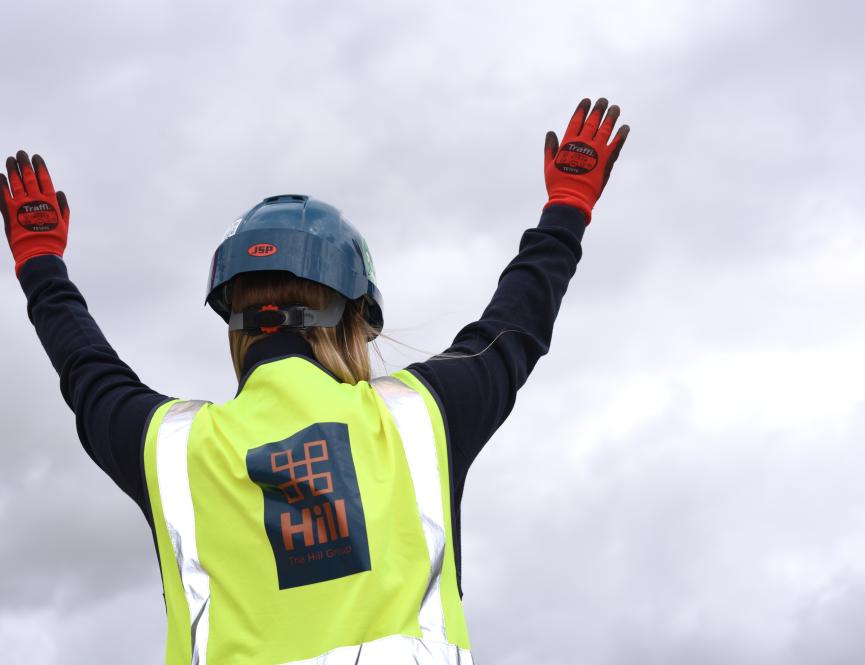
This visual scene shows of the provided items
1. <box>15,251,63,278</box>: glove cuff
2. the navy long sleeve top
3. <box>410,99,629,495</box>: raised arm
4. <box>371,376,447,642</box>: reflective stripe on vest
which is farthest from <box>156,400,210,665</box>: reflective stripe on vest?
<box>15,251,63,278</box>: glove cuff

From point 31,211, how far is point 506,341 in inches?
170

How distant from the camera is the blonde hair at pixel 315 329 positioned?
645 centimetres

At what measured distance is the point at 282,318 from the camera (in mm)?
6414

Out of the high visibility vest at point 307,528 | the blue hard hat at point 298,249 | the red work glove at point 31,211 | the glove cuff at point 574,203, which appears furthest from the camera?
the red work glove at point 31,211

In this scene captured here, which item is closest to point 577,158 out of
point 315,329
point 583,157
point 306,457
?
point 583,157

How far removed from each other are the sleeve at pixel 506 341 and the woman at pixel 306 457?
0.01m

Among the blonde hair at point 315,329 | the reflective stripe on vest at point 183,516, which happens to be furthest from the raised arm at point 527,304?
the reflective stripe on vest at point 183,516

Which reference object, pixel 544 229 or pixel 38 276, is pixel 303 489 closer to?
pixel 544 229

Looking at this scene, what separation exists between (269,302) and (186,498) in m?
1.41

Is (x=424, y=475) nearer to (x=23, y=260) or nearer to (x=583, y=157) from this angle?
(x=583, y=157)

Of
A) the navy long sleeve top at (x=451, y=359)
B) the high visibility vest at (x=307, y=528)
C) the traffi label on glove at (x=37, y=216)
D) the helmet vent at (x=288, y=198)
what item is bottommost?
the high visibility vest at (x=307, y=528)

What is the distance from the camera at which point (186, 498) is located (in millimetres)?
5859

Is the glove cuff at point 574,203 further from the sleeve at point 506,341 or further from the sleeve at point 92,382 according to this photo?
the sleeve at point 92,382

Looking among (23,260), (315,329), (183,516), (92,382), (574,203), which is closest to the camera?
(183,516)
